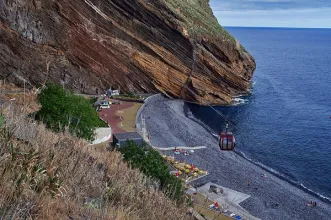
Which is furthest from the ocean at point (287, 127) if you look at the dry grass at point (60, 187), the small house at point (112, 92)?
the dry grass at point (60, 187)

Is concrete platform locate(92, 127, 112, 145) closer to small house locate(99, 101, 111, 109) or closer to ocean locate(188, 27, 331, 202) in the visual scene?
ocean locate(188, 27, 331, 202)

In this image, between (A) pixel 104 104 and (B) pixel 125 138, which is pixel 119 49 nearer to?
(A) pixel 104 104

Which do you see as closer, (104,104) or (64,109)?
(64,109)

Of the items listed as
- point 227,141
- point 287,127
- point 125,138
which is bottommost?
point 287,127

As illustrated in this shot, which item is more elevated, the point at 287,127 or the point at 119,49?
the point at 119,49

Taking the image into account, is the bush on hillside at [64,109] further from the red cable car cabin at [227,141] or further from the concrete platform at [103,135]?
the red cable car cabin at [227,141]

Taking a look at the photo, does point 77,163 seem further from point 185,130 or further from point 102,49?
point 102,49

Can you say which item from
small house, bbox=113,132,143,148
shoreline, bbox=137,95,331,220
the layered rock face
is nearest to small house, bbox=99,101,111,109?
shoreline, bbox=137,95,331,220

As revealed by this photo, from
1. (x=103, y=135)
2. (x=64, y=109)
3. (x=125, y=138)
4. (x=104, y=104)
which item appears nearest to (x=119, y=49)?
(x=104, y=104)
